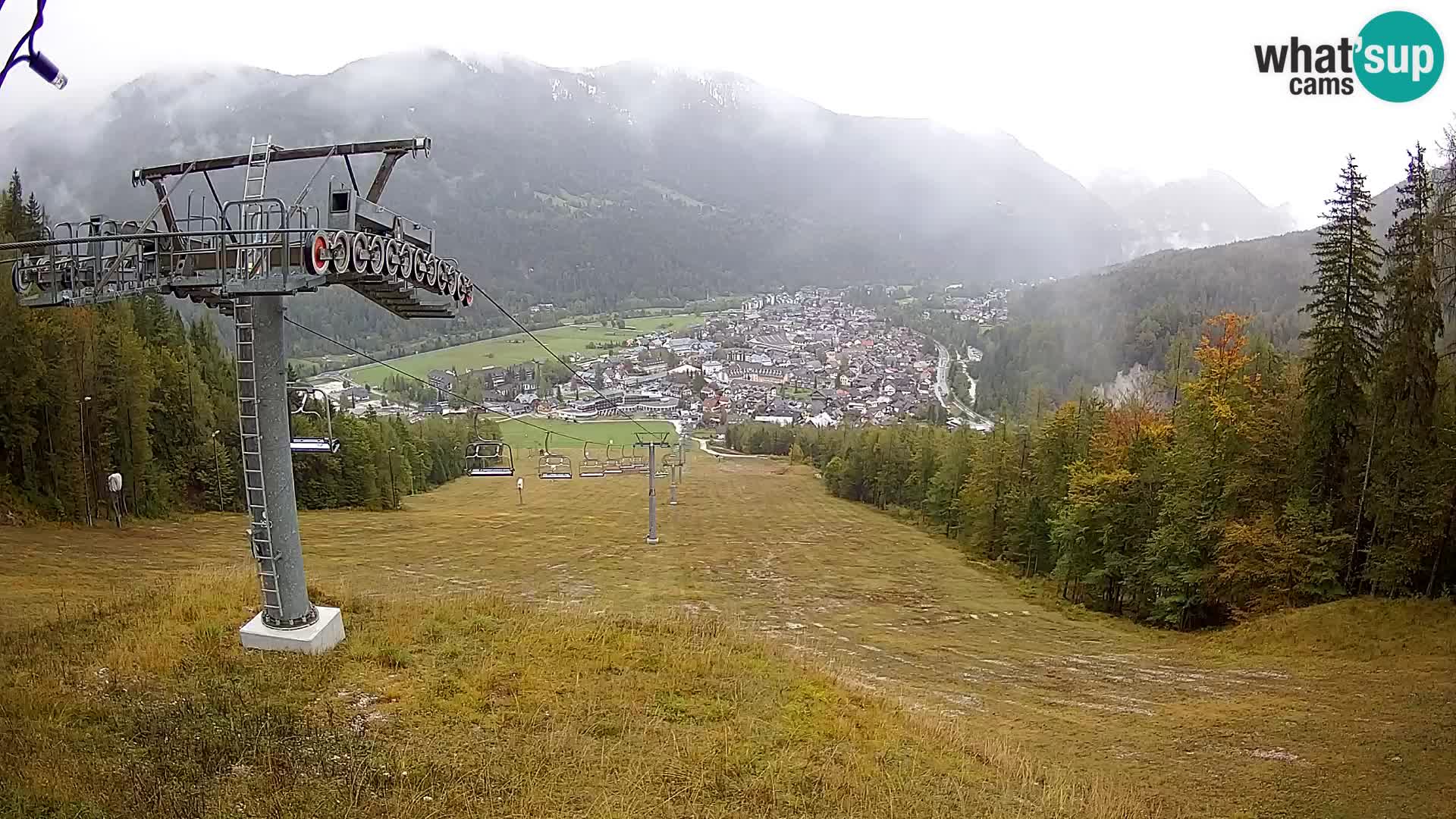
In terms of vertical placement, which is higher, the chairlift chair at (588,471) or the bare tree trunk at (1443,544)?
the chairlift chair at (588,471)

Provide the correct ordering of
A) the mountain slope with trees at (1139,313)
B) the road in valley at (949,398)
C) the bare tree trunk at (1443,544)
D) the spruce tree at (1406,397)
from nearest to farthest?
the bare tree trunk at (1443,544)
the spruce tree at (1406,397)
the mountain slope with trees at (1139,313)
the road in valley at (949,398)

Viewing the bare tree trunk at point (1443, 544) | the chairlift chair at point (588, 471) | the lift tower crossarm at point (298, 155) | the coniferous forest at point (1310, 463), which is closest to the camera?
the lift tower crossarm at point (298, 155)

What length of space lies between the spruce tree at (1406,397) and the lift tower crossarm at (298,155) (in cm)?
2732

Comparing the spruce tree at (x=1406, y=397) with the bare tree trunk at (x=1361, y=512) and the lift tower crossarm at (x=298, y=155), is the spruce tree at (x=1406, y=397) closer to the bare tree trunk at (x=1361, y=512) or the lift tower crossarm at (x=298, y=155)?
the bare tree trunk at (x=1361, y=512)

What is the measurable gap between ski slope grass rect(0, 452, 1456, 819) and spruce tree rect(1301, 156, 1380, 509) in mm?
4834

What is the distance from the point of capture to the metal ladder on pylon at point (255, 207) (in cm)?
945

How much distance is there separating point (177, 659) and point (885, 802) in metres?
7.96

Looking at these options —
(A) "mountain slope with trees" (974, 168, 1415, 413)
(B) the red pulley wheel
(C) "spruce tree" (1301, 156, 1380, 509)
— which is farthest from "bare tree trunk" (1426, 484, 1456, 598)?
(A) "mountain slope with trees" (974, 168, 1415, 413)

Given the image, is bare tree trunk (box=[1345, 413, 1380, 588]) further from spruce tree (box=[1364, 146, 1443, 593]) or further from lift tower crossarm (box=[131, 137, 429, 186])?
lift tower crossarm (box=[131, 137, 429, 186])

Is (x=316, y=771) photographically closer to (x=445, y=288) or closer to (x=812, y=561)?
(x=445, y=288)

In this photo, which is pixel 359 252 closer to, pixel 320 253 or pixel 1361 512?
pixel 320 253

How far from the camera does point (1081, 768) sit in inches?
476

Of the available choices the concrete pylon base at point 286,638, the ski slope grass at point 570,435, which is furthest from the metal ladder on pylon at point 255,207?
the ski slope grass at point 570,435

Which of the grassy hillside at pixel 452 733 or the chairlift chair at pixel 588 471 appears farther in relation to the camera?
the chairlift chair at pixel 588 471
